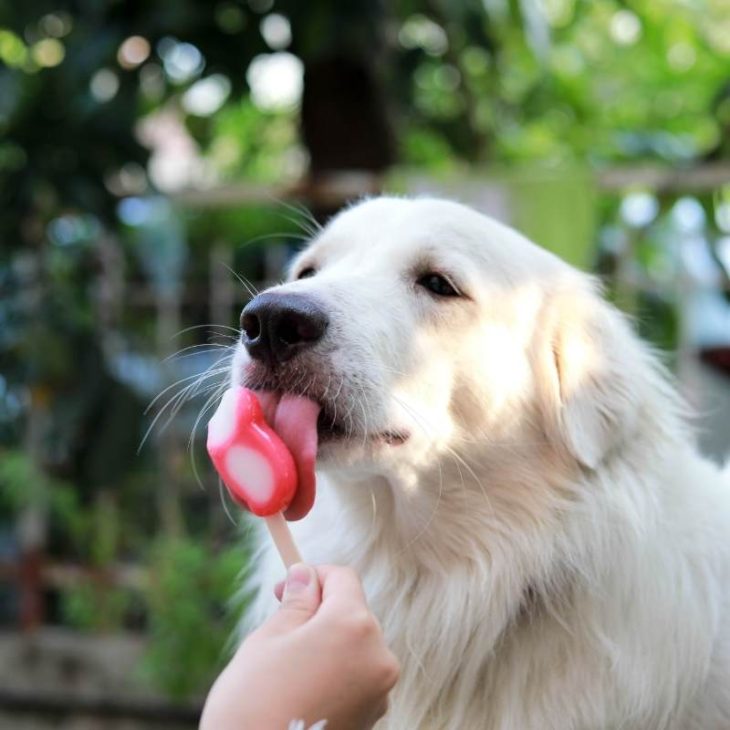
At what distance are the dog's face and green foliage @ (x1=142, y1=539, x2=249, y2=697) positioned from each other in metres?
2.13

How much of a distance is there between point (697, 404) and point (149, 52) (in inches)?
108

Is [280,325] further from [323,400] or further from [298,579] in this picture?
[298,579]

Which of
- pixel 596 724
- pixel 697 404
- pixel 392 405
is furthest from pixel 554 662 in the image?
pixel 697 404

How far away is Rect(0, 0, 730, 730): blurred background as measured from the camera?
12.4 ft

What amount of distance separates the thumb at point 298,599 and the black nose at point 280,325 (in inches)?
17.5

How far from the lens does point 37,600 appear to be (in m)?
4.53

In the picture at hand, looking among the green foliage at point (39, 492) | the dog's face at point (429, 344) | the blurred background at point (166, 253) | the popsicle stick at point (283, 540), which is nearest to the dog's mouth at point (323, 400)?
the dog's face at point (429, 344)

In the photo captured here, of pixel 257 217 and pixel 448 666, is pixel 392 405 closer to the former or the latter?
pixel 448 666

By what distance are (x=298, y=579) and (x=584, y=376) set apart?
95 cm

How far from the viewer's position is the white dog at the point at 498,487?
176cm

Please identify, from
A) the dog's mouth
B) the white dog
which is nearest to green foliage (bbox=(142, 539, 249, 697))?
the white dog

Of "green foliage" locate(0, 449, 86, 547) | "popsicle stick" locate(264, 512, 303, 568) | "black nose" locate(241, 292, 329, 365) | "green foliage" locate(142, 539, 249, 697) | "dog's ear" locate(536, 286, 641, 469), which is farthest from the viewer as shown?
"green foliage" locate(0, 449, 86, 547)

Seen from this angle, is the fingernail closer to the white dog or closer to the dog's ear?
the white dog

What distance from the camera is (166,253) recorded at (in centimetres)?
463
